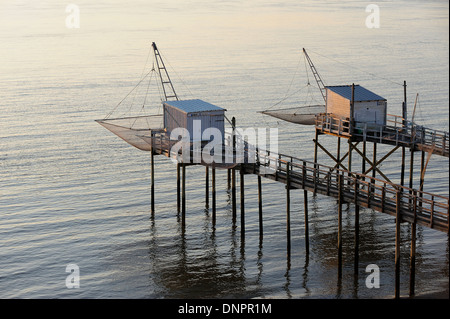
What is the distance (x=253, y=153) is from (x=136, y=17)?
127483mm

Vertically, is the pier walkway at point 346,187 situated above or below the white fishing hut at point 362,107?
below

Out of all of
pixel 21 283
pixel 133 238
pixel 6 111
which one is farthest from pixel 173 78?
pixel 21 283

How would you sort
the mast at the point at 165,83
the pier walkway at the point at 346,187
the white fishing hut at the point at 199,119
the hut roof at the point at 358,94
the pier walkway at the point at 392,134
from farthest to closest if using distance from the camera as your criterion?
the mast at the point at 165,83, the hut roof at the point at 358,94, the white fishing hut at the point at 199,119, the pier walkway at the point at 392,134, the pier walkway at the point at 346,187

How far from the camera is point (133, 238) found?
44.7 metres

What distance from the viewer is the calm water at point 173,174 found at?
38500 mm

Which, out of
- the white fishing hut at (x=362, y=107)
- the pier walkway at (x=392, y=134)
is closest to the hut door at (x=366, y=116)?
the white fishing hut at (x=362, y=107)

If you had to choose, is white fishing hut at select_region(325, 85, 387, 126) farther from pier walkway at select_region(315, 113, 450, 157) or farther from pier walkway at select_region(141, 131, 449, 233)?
pier walkway at select_region(141, 131, 449, 233)

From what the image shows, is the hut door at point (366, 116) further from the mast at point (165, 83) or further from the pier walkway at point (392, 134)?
the mast at point (165, 83)

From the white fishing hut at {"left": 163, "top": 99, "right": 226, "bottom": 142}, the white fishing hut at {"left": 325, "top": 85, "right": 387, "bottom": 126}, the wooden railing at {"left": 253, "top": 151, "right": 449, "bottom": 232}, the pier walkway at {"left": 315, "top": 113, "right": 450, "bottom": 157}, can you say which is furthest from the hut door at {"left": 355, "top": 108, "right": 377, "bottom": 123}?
the white fishing hut at {"left": 163, "top": 99, "right": 226, "bottom": 142}

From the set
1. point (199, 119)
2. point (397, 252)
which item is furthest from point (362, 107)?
point (397, 252)

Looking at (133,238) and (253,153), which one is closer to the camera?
(253,153)

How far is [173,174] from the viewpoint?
59125mm

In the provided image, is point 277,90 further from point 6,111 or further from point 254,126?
point 6,111

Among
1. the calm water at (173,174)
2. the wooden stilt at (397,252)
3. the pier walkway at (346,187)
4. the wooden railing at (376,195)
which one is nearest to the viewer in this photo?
the wooden railing at (376,195)
